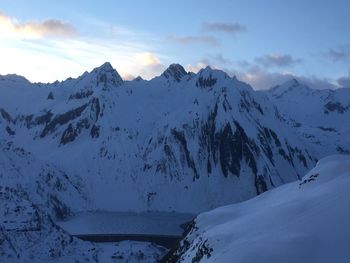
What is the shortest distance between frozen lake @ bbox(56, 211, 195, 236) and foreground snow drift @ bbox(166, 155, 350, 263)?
308 ft

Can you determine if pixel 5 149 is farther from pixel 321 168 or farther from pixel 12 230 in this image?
pixel 321 168

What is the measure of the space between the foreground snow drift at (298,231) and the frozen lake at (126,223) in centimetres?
9401

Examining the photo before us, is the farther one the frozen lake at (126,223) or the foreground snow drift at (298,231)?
Answer: the frozen lake at (126,223)

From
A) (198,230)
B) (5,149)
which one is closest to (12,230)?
(198,230)

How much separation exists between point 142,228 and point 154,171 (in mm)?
50440

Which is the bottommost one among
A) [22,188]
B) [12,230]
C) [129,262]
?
[129,262]

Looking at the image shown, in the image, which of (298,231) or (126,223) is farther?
(126,223)

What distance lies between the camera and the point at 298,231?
2914 cm

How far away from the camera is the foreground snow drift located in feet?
86.9

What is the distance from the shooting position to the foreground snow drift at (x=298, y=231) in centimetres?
2648

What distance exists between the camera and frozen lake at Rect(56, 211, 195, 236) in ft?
454

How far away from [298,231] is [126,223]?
427 ft

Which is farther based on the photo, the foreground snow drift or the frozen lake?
the frozen lake

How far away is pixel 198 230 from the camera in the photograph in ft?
155
